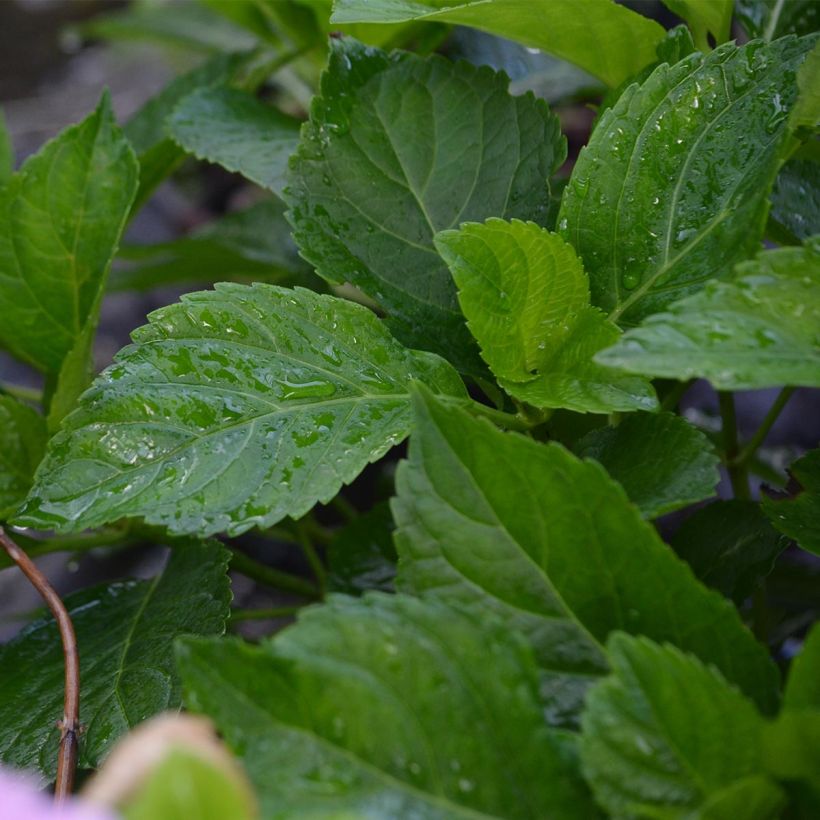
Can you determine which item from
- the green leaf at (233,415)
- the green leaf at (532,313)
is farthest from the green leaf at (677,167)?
the green leaf at (233,415)

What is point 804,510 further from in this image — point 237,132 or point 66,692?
point 237,132

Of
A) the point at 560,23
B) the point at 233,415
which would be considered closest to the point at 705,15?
the point at 560,23

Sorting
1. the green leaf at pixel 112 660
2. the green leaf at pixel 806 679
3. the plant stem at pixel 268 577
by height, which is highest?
the green leaf at pixel 806 679

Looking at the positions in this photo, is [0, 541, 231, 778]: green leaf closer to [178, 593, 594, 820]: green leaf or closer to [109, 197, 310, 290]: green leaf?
[178, 593, 594, 820]: green leaf

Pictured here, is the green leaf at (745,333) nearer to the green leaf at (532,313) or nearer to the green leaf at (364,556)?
the green leaf at (532,313)

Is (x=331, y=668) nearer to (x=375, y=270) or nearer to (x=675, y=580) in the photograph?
(x=675, y=580)

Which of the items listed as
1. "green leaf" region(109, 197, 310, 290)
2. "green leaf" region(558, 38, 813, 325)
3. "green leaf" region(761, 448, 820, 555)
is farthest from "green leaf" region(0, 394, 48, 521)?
"green leaf" region(761, 448, 820, 555)

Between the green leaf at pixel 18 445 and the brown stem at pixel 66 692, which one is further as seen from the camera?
the green leaf at pixel 18 445
